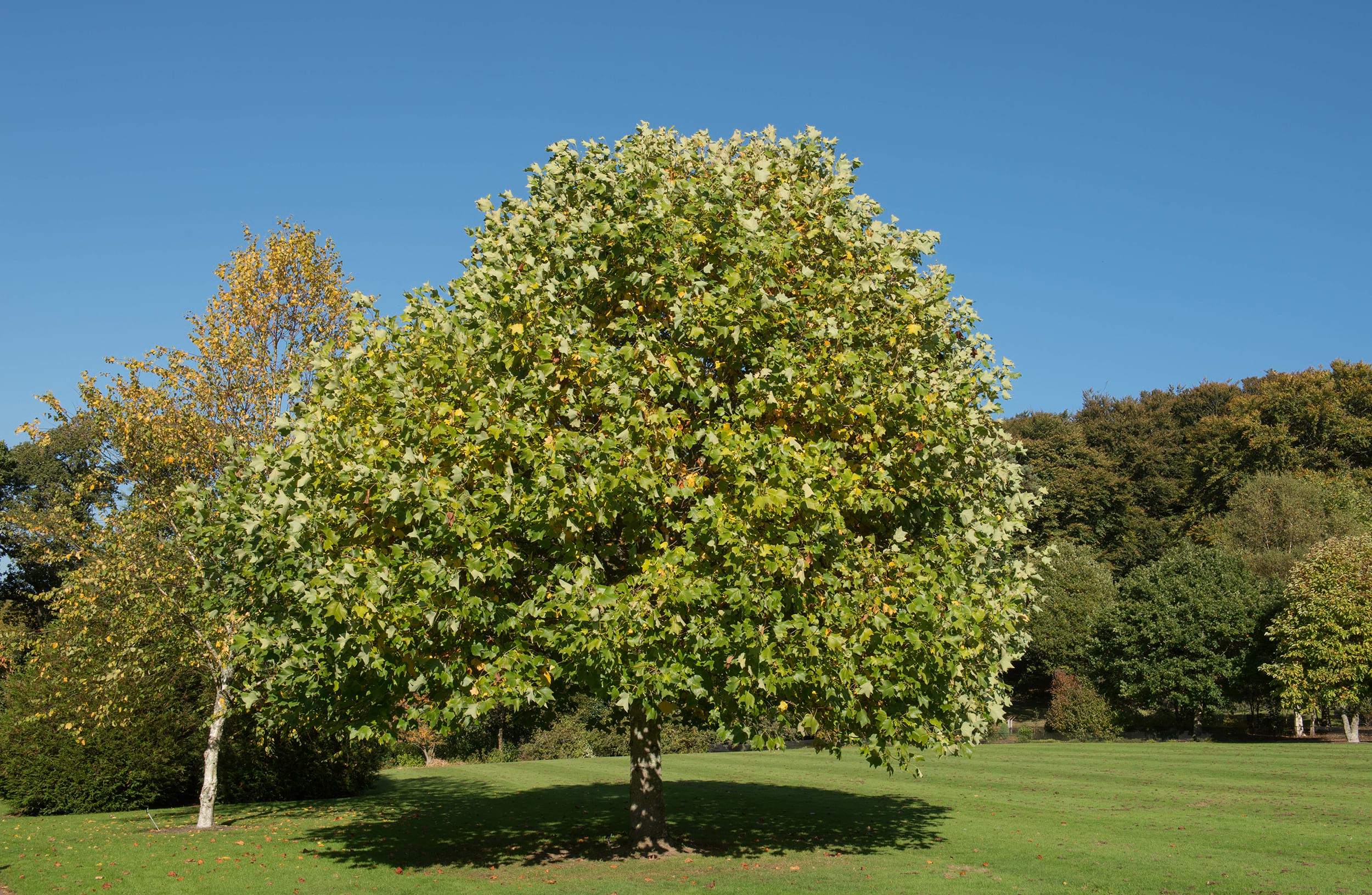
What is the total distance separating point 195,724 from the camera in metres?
28.7

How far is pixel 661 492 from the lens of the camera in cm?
1373

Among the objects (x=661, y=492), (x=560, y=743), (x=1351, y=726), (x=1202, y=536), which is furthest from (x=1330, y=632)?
(x=661, y=492)

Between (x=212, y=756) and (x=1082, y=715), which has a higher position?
(x=212, y=756)

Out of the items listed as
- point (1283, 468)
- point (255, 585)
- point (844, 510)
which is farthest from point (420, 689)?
point (1283, 468)

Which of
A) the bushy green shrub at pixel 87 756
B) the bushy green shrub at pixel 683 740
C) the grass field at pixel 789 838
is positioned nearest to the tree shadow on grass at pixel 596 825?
the grass field at pixel 789 838

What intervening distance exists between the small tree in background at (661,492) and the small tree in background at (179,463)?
812 centimetres

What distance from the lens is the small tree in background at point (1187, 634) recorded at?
52.3 m

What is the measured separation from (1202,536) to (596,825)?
7277 centimetres

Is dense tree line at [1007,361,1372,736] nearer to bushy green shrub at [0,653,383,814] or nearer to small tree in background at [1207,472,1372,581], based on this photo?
small tree in background at [1207,472,1372,581]

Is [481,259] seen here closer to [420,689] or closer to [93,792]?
[420,689]

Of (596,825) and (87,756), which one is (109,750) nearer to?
(87,756)

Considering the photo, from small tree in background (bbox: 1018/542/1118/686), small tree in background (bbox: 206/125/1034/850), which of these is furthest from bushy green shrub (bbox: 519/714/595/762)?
small tree in background (bbox: 206/125/1034/850)

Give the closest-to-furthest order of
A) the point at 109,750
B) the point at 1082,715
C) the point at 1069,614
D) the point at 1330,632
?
the point at 109,750 → the point at 1330,632 → the point at 1082,715 → the point at 1069,614

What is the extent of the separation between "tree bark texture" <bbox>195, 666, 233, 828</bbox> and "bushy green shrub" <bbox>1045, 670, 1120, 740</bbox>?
48869 mm
